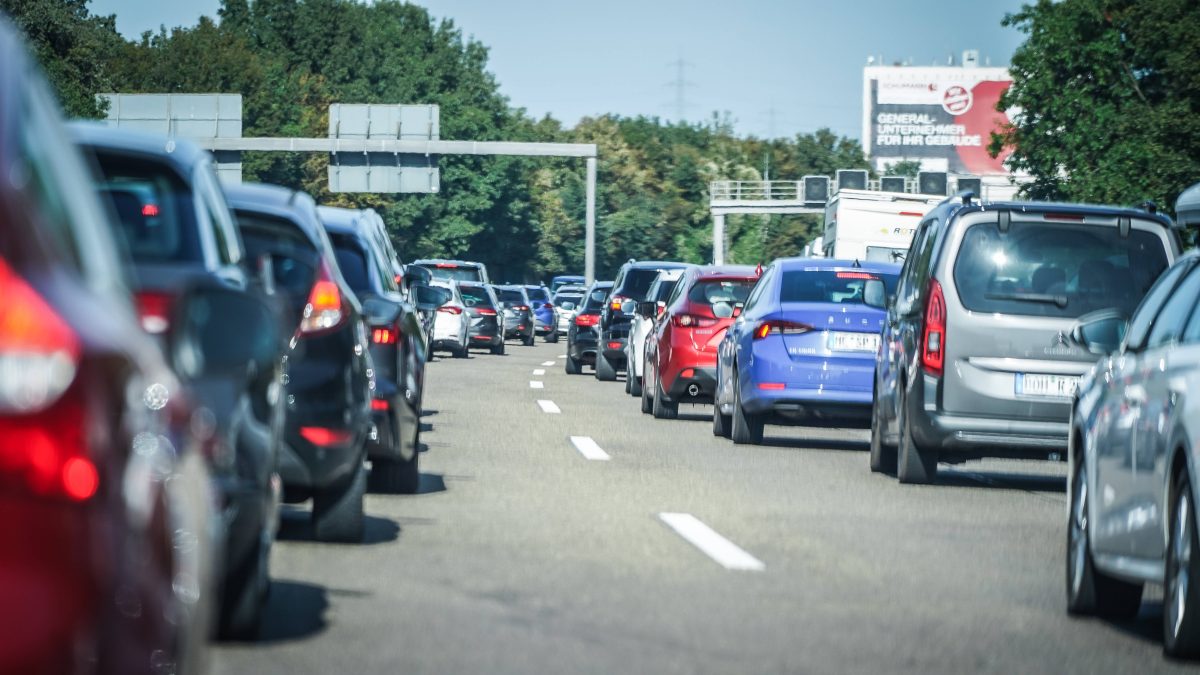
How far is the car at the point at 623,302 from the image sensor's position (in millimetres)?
29328

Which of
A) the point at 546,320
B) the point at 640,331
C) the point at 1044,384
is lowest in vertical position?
the point at 546,320

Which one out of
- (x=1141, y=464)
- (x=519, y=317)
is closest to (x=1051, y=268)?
(x=1141, y=464)

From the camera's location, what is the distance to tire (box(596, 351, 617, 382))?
103ft

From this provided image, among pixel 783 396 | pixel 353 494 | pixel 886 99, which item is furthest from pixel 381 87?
pixel 353 494

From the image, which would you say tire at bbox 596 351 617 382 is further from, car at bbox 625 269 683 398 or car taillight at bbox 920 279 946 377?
car taillight at bbox 920 279 946 377

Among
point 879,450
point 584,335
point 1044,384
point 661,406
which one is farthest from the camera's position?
point 584,335

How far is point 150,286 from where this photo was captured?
5.43 meters

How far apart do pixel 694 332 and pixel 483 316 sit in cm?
2435

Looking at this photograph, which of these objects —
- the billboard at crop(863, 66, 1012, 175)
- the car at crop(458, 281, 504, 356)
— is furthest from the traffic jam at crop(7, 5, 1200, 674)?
the billboard at crop(863, 66, 1012, 175)

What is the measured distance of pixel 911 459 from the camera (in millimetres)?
13914

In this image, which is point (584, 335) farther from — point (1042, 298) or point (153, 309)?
point (153, 309)

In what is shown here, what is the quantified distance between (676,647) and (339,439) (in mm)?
2287

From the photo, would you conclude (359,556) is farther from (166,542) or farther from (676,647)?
(166,542)

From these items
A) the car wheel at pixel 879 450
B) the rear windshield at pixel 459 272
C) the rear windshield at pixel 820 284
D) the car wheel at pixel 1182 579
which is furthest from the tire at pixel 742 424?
the rear windshield at pixel 459 272
